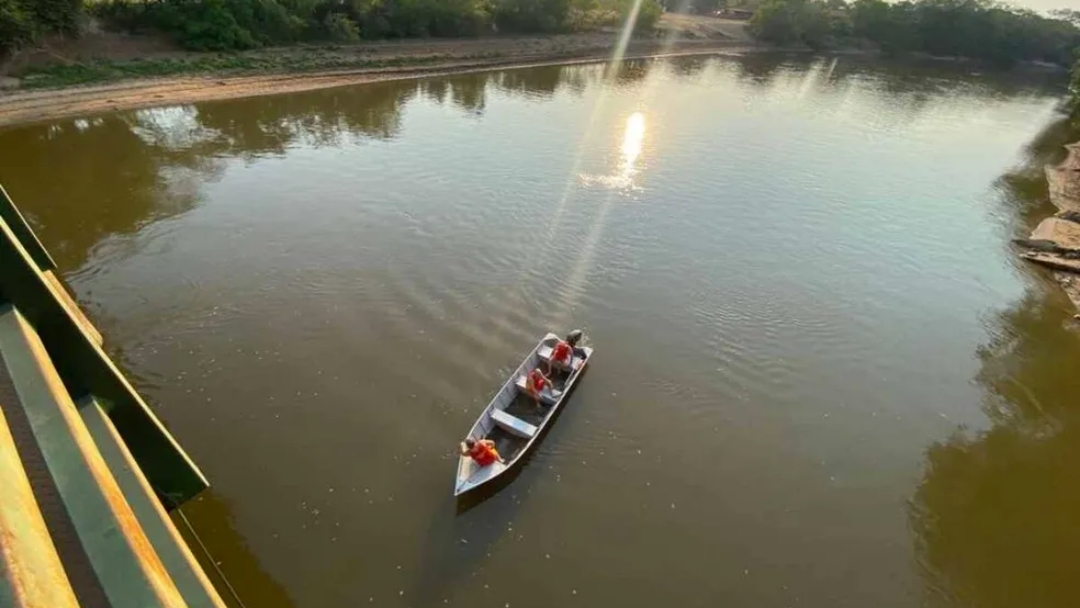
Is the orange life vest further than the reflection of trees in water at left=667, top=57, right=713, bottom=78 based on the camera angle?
No

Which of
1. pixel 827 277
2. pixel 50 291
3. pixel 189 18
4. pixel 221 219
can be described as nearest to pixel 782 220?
pixel 827 277

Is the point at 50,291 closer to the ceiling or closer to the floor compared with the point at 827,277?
closer to the ceiling

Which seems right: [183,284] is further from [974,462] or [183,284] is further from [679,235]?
[974,462]

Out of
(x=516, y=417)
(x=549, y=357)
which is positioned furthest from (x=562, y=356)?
(x=516, y=417)

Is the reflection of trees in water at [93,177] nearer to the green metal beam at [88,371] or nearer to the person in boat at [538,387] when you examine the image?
the person in boat at [538,387]

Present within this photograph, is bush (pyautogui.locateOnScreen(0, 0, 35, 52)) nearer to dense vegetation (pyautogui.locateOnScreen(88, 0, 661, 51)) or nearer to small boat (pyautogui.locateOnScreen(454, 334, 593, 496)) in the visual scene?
dense vegetation (pyautogui.locateOnScreen(88, 0, 661, 51))

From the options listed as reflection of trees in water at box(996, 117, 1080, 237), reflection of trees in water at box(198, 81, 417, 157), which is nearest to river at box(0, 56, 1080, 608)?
reflection of trees in water at box(198, 81, 417, 157)

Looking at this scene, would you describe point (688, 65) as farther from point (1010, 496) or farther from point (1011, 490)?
point (1010, 496)
